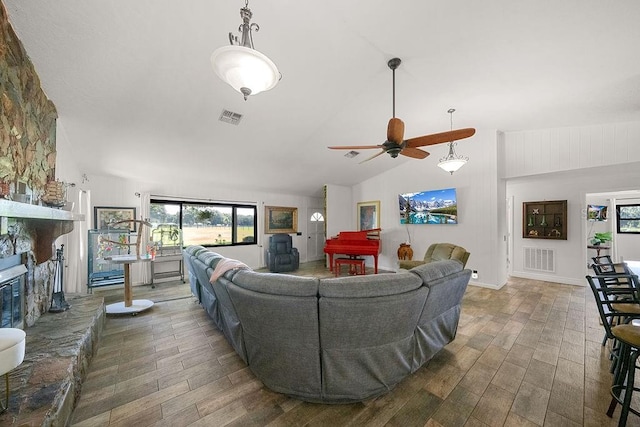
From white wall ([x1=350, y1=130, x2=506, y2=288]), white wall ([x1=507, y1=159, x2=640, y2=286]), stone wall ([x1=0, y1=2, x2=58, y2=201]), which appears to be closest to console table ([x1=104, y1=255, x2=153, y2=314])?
stone wall ([x1=0, y1=2, x2=58, y2=201])

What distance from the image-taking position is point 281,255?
642 cm

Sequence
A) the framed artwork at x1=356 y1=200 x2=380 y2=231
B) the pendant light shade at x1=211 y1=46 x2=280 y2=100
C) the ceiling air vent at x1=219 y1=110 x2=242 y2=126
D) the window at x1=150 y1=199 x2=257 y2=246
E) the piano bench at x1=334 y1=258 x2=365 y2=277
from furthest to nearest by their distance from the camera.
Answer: the framed artwork at x1=356 y1=200 x2=380 y2=231, the piano bench at x1=334 y1=258 x2=365 y2=277, the window at x1=150 y1=199 x2=257 y2=246, the ceiling air vent at x1=219 y1=110 x2=242 y2=126, the pendant light shade at x1=211 y1=46 x2=280 y2=100

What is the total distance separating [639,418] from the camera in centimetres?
163

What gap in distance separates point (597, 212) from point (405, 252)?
549 cm

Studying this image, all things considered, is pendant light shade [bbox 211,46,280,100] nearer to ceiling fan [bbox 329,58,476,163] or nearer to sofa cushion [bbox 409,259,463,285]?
ceiling fan [bbox 329,58,476,163]

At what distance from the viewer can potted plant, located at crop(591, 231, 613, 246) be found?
241 inches

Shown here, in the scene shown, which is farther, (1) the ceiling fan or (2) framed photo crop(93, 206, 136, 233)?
(2) framed photo crop(93, 206, 136, 233)

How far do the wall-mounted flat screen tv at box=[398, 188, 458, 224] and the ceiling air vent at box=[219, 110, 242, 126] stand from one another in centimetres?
439

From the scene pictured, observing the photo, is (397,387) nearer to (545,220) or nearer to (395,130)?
(395,130)

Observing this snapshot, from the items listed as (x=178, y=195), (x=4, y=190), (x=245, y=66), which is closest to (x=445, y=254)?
(x=245, y=66)

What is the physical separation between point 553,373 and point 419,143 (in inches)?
98.8

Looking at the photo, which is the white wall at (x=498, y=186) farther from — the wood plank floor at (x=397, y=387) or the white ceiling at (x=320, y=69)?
the wood plank floor at (x=397, y=387)

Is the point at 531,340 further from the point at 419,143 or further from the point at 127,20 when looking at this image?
the point at 127,20

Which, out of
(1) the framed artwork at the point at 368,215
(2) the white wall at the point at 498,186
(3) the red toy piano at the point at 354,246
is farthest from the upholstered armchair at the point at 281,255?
(1) the framed artwork at the point at 368,215
